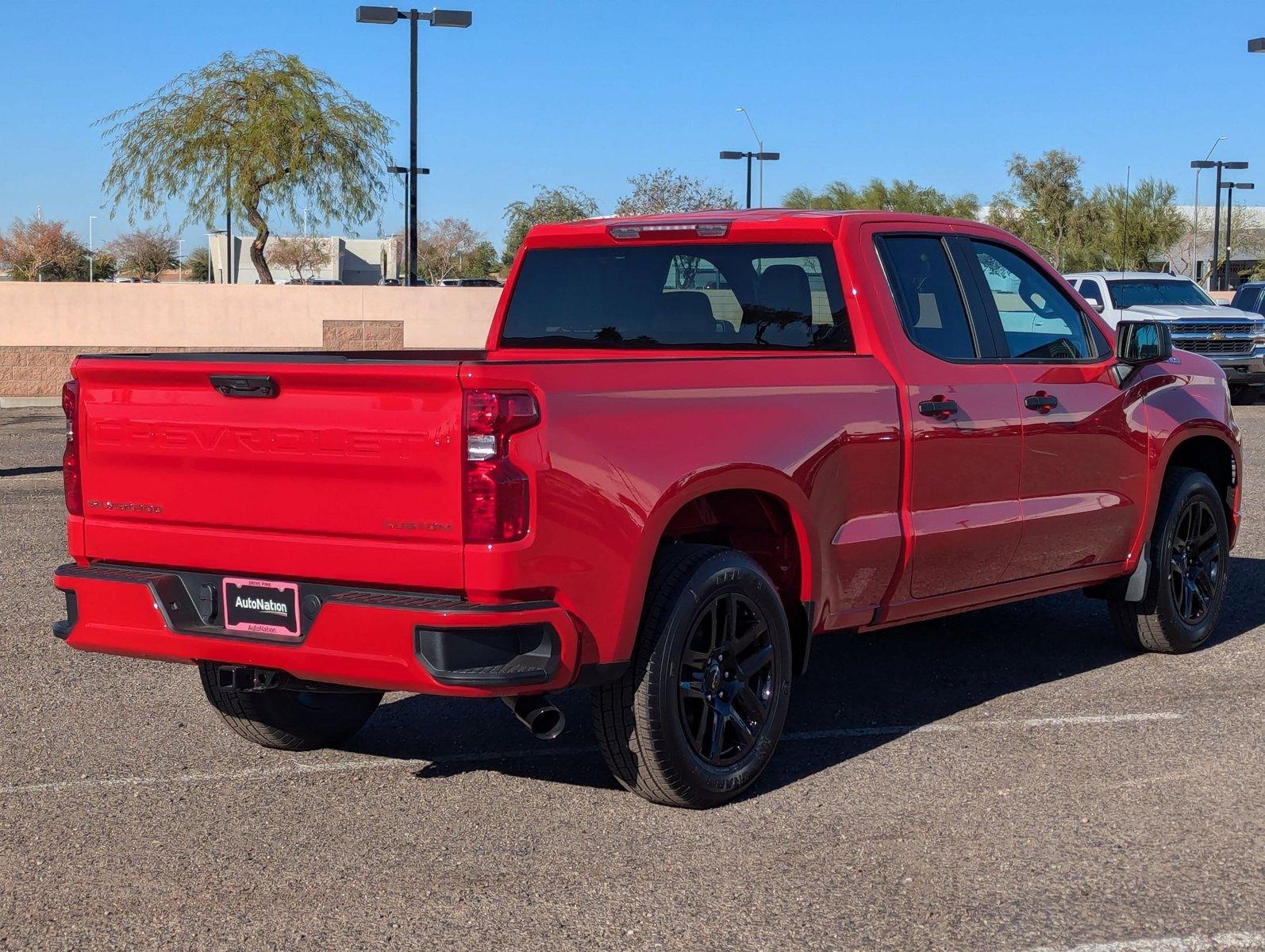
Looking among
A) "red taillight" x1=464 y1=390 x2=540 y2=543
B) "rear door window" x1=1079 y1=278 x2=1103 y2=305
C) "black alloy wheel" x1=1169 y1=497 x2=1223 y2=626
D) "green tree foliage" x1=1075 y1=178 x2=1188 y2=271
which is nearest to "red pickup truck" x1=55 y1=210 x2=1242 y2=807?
"red taillight" x1=464 y1=390 x2=540 y2=543

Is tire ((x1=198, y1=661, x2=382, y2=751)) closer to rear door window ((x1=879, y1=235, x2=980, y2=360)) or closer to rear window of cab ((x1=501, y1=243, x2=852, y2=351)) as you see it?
rear window of cab ((x1=501, y1=243, x2=852, y2=351))

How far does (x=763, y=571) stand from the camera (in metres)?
5.47

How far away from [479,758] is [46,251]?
296 feet

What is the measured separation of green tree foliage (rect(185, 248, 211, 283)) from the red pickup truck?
9937 centimetres

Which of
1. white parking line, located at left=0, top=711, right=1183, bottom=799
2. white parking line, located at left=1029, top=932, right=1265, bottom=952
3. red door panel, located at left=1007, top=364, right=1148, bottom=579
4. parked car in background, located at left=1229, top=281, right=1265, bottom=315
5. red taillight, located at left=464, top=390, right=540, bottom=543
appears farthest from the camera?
parked car in background, located at left=1229, top=281, right=1265, bottom=315

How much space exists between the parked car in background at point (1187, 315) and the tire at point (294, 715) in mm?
19985

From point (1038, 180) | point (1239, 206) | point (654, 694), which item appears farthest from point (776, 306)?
point (1239, 206)

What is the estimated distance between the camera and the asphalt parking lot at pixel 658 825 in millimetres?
4301

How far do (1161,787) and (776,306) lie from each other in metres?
2.20

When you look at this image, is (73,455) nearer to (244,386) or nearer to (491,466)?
(244,386)

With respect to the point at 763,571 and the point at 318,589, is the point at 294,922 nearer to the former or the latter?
the point at 318,589

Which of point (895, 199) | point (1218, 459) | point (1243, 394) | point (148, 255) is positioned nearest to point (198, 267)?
point (148, 255)

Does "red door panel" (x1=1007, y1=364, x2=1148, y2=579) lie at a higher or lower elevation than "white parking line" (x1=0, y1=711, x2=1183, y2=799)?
higher

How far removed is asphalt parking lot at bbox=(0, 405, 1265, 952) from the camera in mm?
4301
